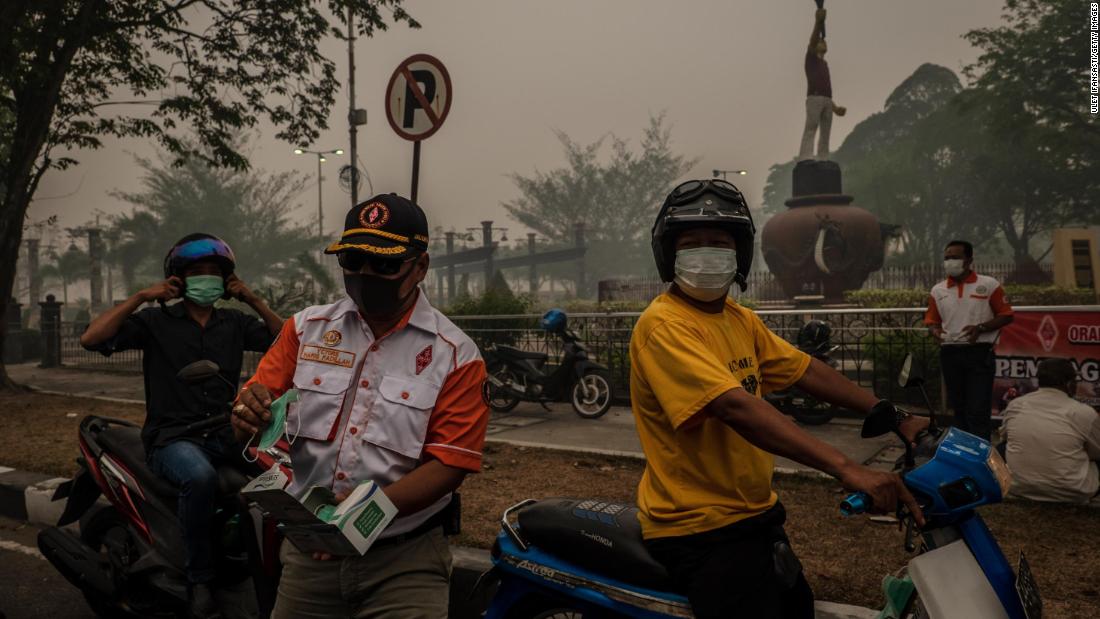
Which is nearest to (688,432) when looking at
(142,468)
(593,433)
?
(142,468)

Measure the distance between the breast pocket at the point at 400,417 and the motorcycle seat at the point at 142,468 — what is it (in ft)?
5.04

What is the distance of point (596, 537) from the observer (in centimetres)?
242

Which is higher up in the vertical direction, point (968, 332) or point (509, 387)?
point (968, 332)

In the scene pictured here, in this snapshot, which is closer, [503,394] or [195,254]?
[195,254]

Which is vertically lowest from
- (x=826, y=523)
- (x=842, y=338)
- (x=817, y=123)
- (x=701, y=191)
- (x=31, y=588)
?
(x=31, y=588)

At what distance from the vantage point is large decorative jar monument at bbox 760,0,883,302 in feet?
88.8

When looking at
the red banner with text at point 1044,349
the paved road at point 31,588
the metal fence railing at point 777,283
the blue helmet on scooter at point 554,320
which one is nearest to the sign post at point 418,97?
the paved road at point 31,588

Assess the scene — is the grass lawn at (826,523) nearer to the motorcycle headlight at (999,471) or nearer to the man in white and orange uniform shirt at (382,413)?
the motorcycle headlight at (999,471)

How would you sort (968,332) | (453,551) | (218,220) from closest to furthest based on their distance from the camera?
1. (453,551)
2. (968,332)
3. (218,220)

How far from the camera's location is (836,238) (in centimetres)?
2702

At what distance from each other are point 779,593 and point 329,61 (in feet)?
47.1

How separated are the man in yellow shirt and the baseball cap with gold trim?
2.18ft

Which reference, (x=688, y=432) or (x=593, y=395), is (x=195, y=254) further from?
(x=593, y=395)

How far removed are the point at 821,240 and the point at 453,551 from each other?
24578 millimetres
